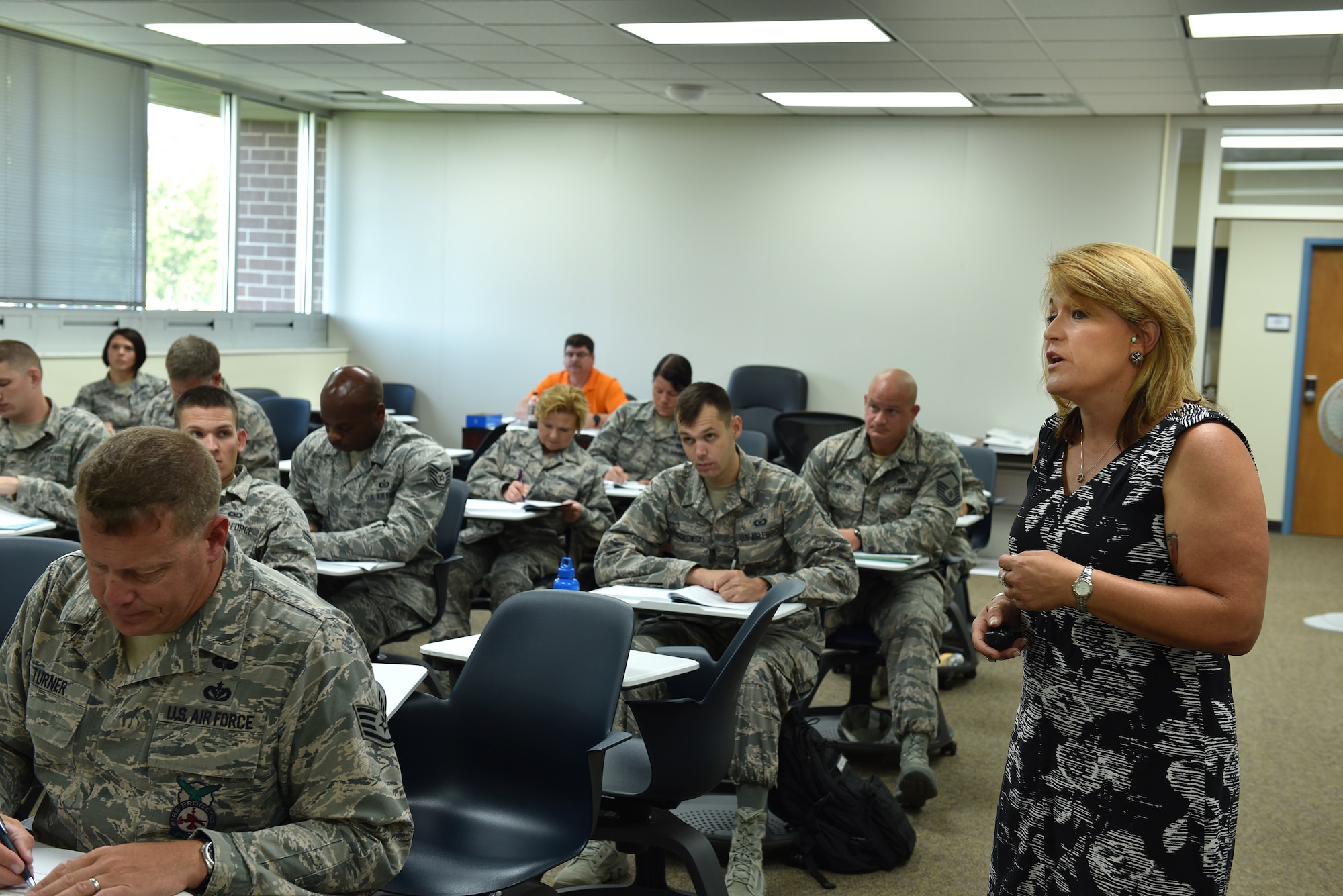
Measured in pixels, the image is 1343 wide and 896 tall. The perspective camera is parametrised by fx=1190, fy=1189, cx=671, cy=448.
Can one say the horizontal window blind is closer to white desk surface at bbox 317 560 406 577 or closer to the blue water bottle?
white desk surface at bbox 317 560 406 577

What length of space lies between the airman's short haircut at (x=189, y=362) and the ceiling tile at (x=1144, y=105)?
5.70 meters

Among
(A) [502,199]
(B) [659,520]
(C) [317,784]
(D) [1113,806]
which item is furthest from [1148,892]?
(A) [502,199]

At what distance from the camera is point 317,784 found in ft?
5.12

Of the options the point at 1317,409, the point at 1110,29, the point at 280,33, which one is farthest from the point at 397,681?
the point at 1317,409

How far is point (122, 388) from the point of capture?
278 inches

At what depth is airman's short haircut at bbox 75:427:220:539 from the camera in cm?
147

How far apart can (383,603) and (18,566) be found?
1648mm

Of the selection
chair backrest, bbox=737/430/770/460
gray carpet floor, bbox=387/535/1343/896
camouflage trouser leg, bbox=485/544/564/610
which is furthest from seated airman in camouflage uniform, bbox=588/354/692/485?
camouflage trouser leg, bbox=485/544/564/610

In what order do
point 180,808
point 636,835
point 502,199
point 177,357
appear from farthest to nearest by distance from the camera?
point 502,199, point 177,357, point 636,835, point 180,808

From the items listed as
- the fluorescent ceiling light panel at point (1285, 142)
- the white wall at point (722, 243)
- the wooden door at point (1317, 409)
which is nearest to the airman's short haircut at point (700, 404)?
the white wall at point (722, 243)

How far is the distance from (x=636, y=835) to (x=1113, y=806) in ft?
4.56

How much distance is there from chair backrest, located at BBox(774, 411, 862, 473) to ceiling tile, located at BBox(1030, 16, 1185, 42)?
2211 mm

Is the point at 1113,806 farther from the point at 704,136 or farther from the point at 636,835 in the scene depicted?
the point at 704,136

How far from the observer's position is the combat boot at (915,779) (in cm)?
388
